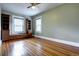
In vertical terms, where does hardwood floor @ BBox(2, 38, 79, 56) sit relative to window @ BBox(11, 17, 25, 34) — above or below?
below

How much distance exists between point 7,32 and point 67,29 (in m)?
3.05

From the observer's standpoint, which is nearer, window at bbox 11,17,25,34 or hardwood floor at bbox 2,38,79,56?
hardwood floor at bbox 2,38,79,56

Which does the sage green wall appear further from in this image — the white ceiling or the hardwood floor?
the hardwood floor

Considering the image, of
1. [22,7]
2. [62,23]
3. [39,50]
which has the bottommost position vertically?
[39,50]

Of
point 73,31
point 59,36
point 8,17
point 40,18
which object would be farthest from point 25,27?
point 73,31

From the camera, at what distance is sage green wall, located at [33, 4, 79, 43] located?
10.8 ft

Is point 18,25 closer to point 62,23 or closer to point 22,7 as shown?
point 22,7

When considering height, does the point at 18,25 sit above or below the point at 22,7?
below

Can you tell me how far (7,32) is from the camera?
4109 millimetres

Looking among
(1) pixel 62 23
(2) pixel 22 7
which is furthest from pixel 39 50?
(2) pixel 22 7

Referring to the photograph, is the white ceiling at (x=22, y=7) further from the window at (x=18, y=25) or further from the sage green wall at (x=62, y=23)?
the sage green wall at (x=62, y=23)

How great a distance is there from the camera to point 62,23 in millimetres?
3863

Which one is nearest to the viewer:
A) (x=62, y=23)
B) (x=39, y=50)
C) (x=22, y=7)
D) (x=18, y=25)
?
(x=39, y=50)

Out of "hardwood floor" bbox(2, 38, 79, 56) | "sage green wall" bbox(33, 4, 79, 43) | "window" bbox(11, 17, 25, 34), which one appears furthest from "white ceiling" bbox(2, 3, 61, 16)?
"hardwood floor" bbox(2, 38, 79, 56)
